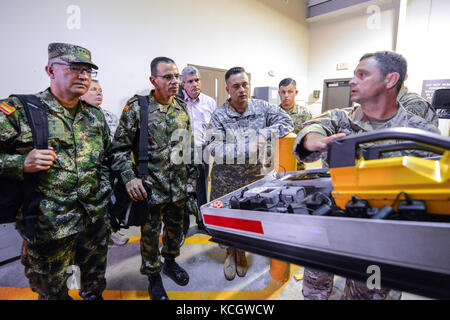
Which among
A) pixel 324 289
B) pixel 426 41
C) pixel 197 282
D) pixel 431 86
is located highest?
pixel 426 41

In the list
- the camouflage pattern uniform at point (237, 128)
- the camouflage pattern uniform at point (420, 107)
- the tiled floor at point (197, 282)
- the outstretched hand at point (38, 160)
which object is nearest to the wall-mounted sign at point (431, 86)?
the camouflage pattern uniform at point (420, 107)

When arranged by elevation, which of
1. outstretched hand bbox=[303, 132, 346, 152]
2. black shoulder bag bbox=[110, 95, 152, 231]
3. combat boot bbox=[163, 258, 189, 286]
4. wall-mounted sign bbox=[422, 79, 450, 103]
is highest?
wall-mounted sign bbox=[422, 79, 450, 103]

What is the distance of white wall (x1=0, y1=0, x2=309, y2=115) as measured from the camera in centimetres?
294

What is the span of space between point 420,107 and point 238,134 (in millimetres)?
1375

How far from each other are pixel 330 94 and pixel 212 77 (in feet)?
15.7

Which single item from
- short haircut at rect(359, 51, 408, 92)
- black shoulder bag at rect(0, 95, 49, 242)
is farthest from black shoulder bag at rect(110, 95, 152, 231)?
short haircut at rect(359, 51, 408, 92)

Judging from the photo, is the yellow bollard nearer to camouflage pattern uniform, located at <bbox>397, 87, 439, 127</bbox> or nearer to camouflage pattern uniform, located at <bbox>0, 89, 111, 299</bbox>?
camouflage pattern uniform, located at <bbox>397, 87, 439, 127</bbox>

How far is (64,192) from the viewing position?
1403 mm

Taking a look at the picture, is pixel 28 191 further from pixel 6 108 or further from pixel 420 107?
pixel 420 107

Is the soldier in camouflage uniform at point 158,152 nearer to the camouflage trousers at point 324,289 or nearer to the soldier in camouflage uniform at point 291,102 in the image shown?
the camouflage trousers at point 324,289

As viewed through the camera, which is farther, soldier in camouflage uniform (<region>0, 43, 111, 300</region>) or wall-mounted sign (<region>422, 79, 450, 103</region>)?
wall-mounted sign (<region>422, 79, 450, 103</region>)
